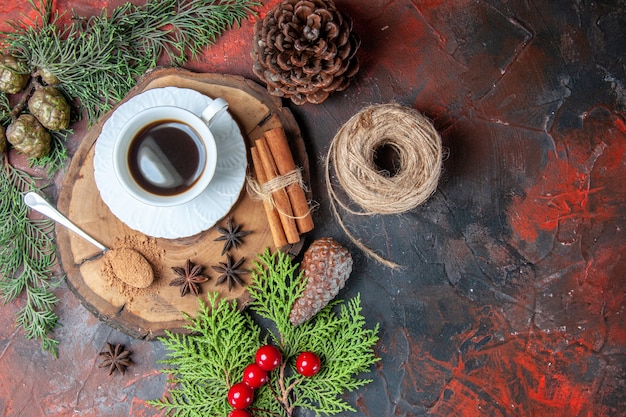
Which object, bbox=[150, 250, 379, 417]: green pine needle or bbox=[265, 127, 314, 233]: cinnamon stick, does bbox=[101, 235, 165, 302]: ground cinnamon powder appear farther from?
bbox=[265, 127, 314, 233]: cinnamon stick

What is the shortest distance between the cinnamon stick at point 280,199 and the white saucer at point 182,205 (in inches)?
2.9

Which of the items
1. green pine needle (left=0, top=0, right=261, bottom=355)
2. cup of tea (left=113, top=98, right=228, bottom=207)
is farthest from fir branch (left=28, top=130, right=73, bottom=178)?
cup of tea (left=113, top=98, right=228, bottom=207)

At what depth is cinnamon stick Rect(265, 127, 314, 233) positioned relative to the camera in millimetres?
1444

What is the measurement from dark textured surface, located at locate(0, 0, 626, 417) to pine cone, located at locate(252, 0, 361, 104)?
0.60 feet

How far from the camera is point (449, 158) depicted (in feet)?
5.16

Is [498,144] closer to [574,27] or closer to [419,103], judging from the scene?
[419,103]

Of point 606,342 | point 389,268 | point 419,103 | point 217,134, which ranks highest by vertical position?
point 217,134

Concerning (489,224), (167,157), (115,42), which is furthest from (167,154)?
(489,224)

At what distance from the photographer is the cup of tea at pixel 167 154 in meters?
1.28

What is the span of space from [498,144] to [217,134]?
2.92ft

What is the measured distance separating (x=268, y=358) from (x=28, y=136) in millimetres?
1004

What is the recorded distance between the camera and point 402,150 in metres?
1.47

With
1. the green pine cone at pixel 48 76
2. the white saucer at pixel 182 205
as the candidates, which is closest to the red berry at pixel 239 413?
the white saucer at pixel 182 205

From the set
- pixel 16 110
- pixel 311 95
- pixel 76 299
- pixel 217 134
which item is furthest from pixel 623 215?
pixel 16 110
